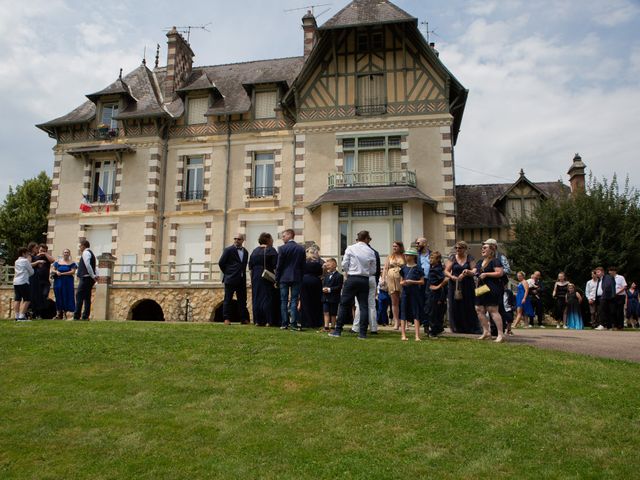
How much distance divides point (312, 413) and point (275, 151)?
16887 mm

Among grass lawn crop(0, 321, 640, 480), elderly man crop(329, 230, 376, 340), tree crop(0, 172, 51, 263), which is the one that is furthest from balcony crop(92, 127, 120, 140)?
elderly man crop(329, 230, 376, 340)

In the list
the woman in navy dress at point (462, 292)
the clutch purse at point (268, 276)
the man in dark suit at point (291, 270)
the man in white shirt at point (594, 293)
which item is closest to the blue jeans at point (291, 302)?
the man in dark suit at point (291, 270)

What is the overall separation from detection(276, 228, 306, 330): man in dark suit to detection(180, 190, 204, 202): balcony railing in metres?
12.4

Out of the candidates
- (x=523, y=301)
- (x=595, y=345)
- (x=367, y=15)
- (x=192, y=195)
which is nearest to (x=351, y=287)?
(x=595, y=345)

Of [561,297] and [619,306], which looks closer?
[619,306]

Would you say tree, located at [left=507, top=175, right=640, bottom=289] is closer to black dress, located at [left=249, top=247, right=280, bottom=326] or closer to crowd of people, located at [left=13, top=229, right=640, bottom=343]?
crowd of people, located at [left=13, top=229, right=640, bottom=343]

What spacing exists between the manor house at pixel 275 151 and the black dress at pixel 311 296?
7.88 m

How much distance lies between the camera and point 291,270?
983cm

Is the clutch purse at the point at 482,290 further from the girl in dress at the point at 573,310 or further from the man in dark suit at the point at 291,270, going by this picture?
the girl in dress at the point at 573,310

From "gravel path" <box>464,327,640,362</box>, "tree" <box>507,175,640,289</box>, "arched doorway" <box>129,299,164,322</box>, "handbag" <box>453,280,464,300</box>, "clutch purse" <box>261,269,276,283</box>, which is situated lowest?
"gravel path" <box>464,327,640,362</box>

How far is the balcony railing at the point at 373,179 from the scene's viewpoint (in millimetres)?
19062

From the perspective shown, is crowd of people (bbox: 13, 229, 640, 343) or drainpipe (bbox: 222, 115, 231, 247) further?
drainpipe (bbox: 222, 115, 231, 247)

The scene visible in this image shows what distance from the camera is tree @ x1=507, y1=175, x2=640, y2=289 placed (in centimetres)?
2081

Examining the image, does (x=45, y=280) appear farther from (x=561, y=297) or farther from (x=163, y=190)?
(x=561, y=297)
